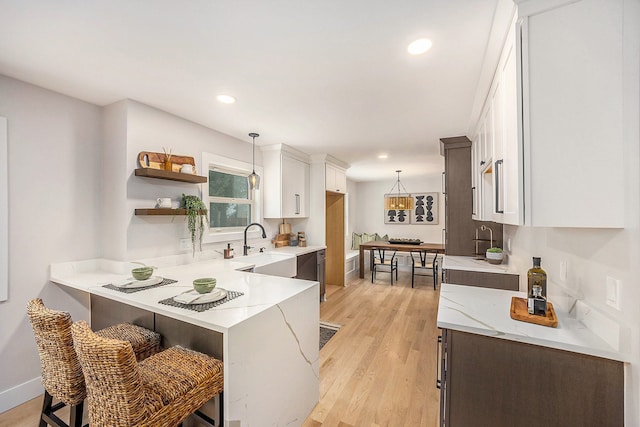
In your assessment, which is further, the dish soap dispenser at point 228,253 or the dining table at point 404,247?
the dining table at point 404,247

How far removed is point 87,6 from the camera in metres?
1.35

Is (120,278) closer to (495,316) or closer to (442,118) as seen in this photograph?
(495,316)

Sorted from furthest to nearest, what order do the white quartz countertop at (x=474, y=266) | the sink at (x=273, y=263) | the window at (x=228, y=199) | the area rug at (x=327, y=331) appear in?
1. the window at (x=228, y=199)
2. the sink at (x=273, y=263)
3. the area rug at (x=327, y=331)
4. the white quartz countertop at (x=474, y=266)

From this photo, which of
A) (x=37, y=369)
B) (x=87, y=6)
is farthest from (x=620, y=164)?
(x=37, y=369)

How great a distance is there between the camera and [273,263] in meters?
3.34

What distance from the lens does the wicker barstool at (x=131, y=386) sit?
42.4 inches

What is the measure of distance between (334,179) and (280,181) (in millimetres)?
1404

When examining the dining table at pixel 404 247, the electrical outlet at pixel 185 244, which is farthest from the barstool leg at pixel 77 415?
the dining table at pixel 404 247

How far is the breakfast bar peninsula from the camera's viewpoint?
1.35 meters

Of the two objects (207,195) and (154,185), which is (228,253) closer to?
(207,195)

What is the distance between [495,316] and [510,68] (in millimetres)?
1238

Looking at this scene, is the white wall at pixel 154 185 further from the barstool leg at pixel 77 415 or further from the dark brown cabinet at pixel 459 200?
the dark brown cabinet at pixel 459 200

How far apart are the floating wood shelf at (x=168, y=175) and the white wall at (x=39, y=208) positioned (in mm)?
522

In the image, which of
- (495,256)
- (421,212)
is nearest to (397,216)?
(421,212)
